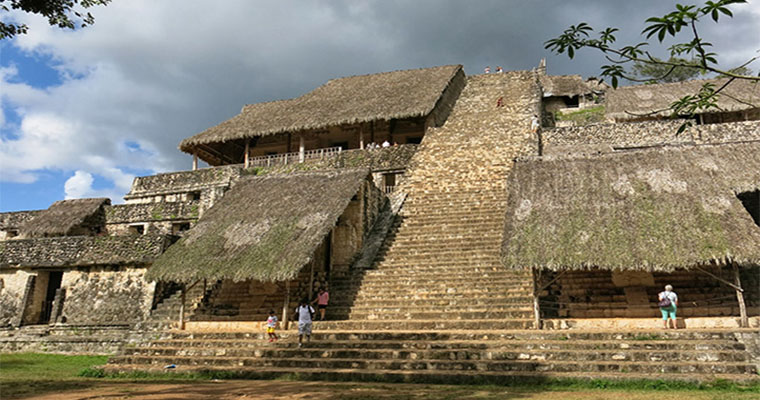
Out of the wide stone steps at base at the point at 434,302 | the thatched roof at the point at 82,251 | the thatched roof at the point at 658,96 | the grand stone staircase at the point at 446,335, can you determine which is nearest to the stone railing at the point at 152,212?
the thatched roof at the point at 82,251

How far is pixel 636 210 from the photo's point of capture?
975cm

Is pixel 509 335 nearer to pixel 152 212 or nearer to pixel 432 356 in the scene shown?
pixel 432 356

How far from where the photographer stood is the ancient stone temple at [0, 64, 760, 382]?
823cm

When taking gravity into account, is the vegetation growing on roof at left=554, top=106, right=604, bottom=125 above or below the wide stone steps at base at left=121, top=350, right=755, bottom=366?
above

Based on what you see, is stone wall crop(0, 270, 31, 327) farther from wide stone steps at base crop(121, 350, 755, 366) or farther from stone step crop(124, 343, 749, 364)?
stone step crop(124, 343, 749, 364)

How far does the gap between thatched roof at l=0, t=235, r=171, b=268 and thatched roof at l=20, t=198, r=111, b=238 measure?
273 cm

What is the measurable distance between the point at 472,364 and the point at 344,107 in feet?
46.5

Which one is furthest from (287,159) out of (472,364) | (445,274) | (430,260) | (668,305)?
(668,305)

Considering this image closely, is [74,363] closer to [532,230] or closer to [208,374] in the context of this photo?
[208,374]

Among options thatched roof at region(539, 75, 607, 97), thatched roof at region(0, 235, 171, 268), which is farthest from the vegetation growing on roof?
thatched roof at region(0, 235, 171, 268)

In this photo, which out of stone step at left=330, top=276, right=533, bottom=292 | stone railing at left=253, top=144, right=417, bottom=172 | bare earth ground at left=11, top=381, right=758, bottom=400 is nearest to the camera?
bare earth ground at left=11, top=381, right=758, bottom=400

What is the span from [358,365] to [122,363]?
15.5 feet

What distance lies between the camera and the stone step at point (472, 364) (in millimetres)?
6945

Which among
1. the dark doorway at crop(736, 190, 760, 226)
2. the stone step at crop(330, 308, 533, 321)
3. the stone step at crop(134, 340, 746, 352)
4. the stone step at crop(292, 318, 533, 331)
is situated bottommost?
the stone step at crop(134, 340, 746, 352)
